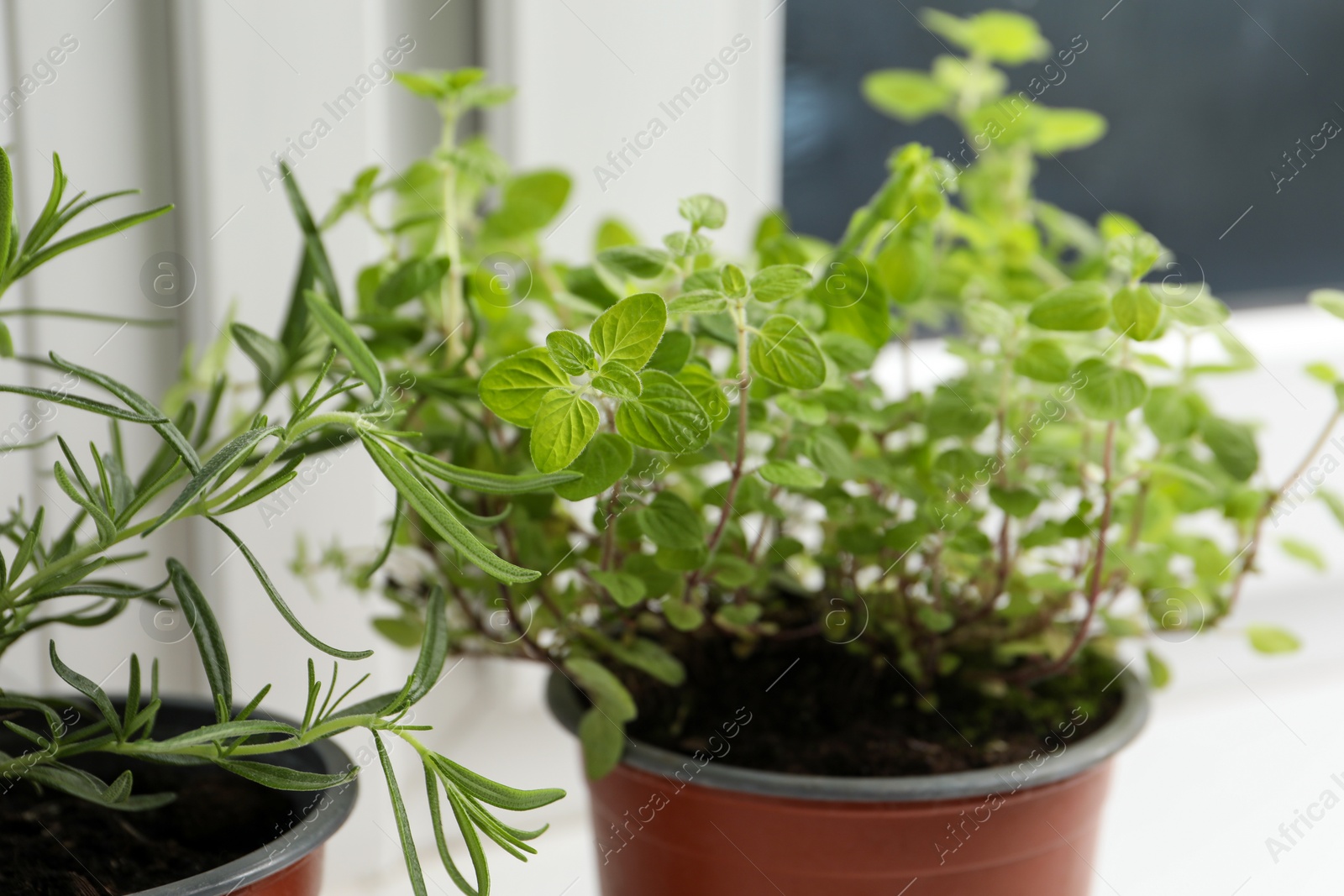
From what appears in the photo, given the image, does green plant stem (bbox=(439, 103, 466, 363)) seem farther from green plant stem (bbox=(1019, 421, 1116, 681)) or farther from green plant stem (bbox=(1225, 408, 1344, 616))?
green plant stem (bbox=(1225, 408, 1344, 616))

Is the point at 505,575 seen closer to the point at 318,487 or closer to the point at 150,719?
the point at 150,719

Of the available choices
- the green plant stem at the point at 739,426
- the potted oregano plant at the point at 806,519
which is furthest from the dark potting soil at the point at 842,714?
the green plant stem at the point at 739,426

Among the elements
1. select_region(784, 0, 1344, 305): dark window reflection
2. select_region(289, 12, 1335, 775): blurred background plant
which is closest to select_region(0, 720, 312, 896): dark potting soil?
select_region(289, 12, 1335, 775): blurred background plant

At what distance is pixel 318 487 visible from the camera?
0.79m

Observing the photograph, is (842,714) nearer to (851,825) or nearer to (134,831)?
(851,825)

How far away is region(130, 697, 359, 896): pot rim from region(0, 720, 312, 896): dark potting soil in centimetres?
3

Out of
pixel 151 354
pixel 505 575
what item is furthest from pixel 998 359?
pixel 151 354

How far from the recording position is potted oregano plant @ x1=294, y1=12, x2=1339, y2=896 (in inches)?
21.0

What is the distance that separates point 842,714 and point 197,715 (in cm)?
35

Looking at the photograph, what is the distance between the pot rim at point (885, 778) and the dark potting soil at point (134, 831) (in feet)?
0.55

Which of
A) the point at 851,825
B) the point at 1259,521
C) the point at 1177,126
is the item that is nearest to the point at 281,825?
the point at 851,825

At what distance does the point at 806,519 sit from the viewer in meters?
0.72

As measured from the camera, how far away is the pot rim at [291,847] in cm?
44

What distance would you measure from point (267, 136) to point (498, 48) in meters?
0.19
